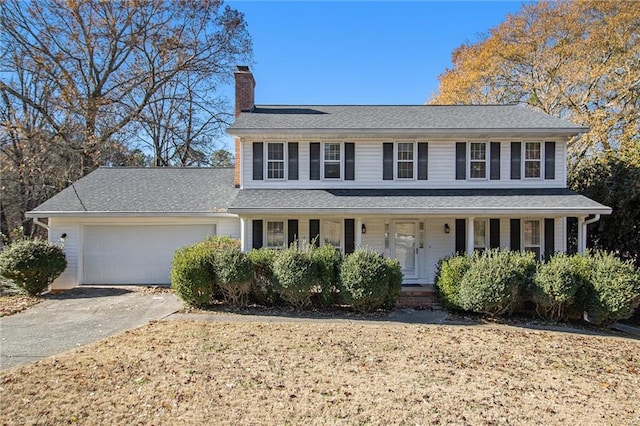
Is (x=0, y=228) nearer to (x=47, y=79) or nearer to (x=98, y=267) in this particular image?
(x=47, y=79)

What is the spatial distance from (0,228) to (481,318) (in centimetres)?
2682

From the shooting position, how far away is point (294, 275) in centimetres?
922

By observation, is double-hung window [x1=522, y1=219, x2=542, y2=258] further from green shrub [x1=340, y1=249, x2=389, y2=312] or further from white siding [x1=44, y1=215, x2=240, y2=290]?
white siding [x1=44, y1=215, x2=240, y2=290]

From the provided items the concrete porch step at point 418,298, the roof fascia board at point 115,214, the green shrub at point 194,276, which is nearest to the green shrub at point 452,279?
the concrete porch step at point 418,298

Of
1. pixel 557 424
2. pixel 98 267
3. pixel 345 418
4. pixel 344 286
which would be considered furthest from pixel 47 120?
pixel 557 424

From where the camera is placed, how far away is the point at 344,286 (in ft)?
30.5

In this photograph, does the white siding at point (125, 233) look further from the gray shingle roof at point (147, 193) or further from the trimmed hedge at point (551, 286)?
the trimmed hedge at point (551, 286)

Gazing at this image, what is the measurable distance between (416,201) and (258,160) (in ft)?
17.2

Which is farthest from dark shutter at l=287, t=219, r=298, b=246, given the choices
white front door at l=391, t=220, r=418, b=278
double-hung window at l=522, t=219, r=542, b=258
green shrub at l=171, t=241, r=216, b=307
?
double-hung window at l=522, t=219, r=542, b=258

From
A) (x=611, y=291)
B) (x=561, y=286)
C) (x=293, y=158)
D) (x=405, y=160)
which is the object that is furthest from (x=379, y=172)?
(x=611, y=291)

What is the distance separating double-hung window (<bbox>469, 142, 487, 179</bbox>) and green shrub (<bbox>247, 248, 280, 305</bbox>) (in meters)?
7.20

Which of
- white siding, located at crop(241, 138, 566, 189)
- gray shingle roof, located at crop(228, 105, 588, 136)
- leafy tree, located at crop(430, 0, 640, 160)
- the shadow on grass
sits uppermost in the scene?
leafy tree, located at crop(430, 0, 640, 160)

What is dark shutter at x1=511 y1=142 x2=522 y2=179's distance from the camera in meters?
12.5

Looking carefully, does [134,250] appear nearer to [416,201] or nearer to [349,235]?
[349,235]
